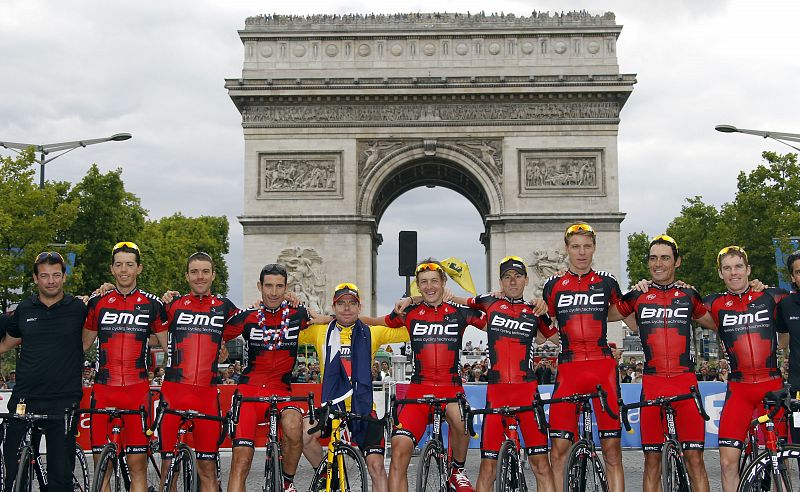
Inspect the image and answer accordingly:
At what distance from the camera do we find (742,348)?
9.65m

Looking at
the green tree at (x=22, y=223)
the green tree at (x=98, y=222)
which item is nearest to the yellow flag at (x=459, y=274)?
the green tree at (x=22, y=223)

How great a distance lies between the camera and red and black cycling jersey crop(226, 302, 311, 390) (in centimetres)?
1001

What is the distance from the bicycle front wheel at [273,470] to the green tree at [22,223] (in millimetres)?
25276

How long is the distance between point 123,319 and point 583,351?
4.35 m

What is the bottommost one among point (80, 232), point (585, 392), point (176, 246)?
point (585, 392)

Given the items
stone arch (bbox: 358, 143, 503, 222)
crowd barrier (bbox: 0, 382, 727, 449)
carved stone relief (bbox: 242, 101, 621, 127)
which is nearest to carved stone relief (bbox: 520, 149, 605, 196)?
stone arch (bbox: 358, 143, 503, 222)

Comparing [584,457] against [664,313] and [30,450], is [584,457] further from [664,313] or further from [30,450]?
[30,450]

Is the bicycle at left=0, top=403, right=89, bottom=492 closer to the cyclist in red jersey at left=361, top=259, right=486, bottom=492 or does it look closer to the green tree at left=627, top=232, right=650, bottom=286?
the cyclist in red jersey at left=361, top=259, right=486, bottom=492

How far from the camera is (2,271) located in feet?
105

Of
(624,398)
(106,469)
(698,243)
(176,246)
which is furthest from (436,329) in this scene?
(176,246)

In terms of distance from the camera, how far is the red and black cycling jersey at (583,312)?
9.75 metres

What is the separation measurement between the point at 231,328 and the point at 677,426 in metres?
4.35

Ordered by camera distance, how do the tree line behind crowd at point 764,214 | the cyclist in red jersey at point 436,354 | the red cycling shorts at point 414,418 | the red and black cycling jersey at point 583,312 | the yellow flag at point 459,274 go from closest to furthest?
the red cycling shorts at point 414,418 < the cyclist in red jersey at point 436,354 < the red and black cycling jersey at point 583,312 < the yellow flag at point 459,274 < the tree line behind crowd at point 764,214

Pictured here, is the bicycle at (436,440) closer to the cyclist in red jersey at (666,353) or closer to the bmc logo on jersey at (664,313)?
the cyclist in red jersey at (666,353)
